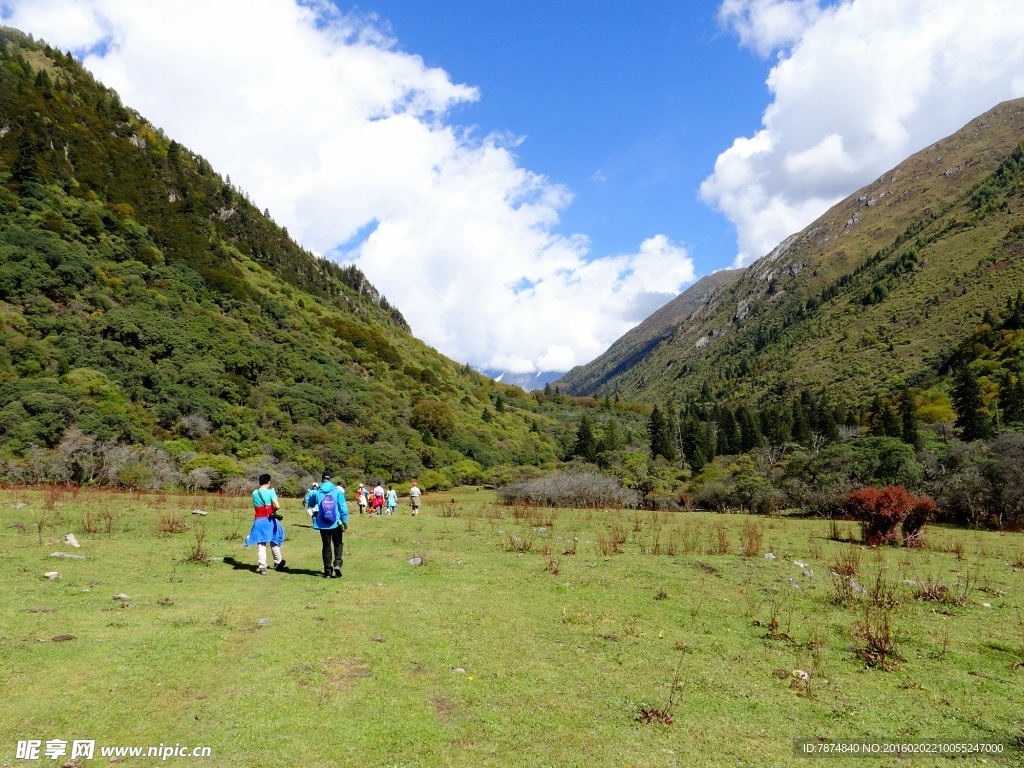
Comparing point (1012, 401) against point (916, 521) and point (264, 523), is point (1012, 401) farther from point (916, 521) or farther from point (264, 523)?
point (264, 523)

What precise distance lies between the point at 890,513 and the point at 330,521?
Result: 18.0 meters

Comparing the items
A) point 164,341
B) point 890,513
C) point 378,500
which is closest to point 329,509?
point 378,500

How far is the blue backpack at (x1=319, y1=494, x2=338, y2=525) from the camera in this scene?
1117 centimetres

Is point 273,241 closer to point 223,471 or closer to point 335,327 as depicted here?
point 335,327

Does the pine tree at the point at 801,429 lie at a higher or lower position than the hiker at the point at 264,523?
higher

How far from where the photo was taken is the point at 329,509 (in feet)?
36.7

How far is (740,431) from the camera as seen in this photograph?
95.1 meters

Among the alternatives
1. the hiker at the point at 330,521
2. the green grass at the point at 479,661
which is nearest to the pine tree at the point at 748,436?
the green grass at the point at 479,661

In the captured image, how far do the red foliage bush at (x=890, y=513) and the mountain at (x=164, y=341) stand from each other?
34.5 m

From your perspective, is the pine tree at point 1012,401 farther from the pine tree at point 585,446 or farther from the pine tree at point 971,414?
Result: the pine tree at point 585,446

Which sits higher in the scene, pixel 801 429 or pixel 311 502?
pixel 801 429


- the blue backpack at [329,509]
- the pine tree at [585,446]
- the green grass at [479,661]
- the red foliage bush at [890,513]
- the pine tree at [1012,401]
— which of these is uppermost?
the pine tree at [1012,401]

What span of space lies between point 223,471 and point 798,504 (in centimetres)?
3966

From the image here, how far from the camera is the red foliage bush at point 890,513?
17844 mm
